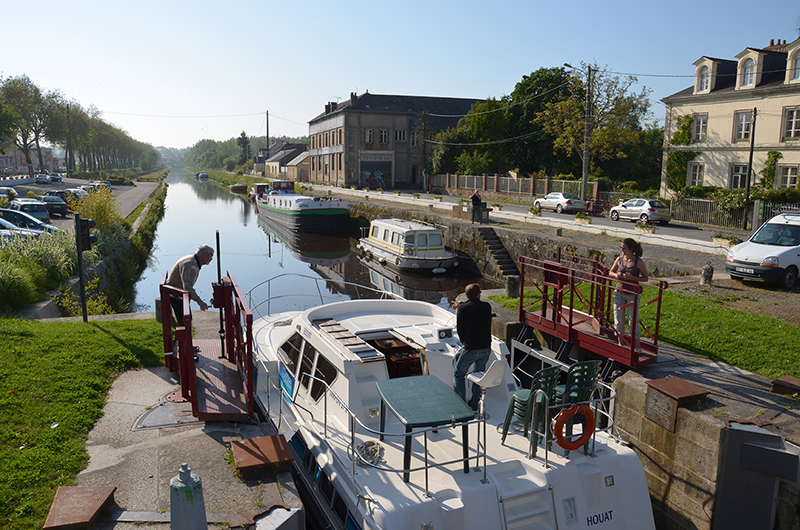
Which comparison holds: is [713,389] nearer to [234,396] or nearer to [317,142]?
[234,396]

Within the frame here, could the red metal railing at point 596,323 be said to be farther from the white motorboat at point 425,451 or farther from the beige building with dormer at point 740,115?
the beige building with dormer at point 740,115

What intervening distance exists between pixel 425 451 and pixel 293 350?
378 cm

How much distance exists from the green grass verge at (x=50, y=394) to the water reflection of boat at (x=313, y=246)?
67.4 ft

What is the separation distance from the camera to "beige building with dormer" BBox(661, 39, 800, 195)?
29.7 meters

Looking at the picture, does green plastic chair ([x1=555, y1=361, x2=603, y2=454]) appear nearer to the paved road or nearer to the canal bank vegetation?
the canal bank vegetation

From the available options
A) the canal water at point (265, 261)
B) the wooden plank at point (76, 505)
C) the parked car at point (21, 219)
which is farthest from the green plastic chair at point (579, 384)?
the parked car at point (21, 219)

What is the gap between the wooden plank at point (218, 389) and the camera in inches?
261

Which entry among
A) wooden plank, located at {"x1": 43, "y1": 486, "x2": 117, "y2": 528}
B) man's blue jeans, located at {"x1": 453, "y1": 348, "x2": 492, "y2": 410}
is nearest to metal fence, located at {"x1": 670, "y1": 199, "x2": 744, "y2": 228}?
man's blue jeans, located at {"x1": 453, "y1": 348, "x2": 492, "y2": 410}

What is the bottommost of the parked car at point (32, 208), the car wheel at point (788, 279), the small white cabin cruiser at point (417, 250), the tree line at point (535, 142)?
the small white cabin cruiser at point (417, 250)

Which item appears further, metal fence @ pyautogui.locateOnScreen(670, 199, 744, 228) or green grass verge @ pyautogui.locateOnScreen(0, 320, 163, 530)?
metal fence @ pyautogui.locateOnScreen(670, 199, 744, 228)

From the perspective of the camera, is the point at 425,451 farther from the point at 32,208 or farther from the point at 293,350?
the point at 32,208

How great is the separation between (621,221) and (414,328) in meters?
26.1

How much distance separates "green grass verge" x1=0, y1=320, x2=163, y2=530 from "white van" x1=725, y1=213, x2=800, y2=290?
12391 millimetres

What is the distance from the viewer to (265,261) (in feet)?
93.9
